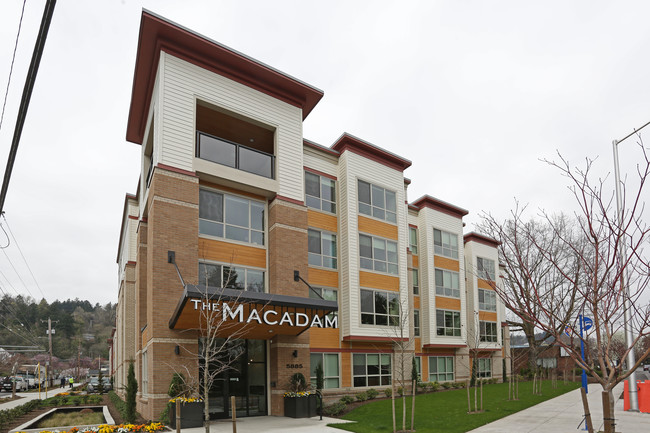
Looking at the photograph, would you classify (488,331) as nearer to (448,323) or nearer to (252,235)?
(448,323)

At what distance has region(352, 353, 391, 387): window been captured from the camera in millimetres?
25250

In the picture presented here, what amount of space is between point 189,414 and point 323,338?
31.8ft

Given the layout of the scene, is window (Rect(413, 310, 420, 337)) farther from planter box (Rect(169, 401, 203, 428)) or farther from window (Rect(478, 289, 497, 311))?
planter box (Rect(169, 401, 203, 428))

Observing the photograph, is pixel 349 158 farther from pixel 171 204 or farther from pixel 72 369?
pixel 72 369

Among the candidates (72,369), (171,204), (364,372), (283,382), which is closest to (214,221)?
(171,204)

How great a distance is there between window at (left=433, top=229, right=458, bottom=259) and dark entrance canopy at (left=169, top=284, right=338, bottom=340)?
16.3 metres

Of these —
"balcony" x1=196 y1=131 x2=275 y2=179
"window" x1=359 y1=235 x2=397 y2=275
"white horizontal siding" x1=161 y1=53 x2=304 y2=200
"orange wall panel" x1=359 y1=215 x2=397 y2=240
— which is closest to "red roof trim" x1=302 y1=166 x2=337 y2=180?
"orange wall panel" x1=359 y1=215 x2=397 y2=240

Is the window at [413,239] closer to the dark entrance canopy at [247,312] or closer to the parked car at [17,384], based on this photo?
the dark entrance canopy at [247,312]

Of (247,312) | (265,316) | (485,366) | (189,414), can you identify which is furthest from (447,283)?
(189,414)

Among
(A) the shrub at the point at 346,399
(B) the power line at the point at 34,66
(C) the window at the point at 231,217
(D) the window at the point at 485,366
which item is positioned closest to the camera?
(B) the power line at the point at 34,66

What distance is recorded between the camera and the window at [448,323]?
31.5 m

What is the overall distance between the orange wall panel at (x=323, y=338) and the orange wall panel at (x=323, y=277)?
7.32 ft

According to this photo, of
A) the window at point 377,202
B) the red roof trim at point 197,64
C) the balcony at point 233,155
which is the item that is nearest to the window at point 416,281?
the window at point 377,202

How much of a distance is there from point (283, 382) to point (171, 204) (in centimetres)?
794
